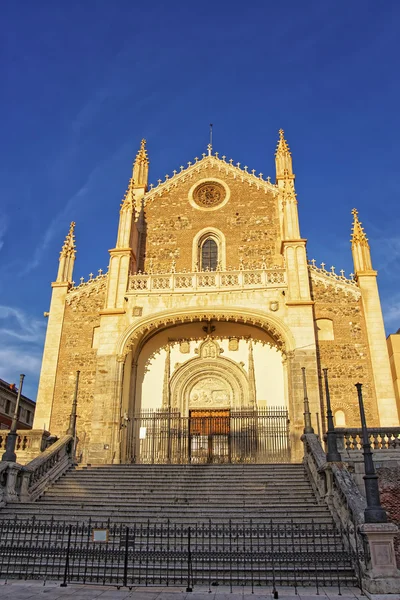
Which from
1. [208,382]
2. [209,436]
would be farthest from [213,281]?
[209,436]

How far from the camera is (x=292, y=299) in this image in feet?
69.8

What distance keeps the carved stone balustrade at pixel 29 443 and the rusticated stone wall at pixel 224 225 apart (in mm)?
11260

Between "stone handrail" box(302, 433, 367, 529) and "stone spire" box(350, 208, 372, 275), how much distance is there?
10970mm

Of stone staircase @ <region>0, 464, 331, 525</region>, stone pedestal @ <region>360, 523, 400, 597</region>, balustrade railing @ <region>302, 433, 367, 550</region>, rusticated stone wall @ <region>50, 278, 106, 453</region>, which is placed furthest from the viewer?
rusticated stone wall @ <region>50, 278, 106, 453</region>

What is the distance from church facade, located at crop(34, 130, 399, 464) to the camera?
66.6 ft

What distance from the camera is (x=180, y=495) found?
43.7 feet

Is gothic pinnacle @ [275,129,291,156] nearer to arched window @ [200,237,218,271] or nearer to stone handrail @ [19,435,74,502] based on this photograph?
arched window @ [200,237,218,271]

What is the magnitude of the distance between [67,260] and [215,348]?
902 cm

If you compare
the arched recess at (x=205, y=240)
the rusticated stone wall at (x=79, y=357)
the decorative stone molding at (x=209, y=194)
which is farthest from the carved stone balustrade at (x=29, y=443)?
the decorative stone molding at (x=209, y=194)

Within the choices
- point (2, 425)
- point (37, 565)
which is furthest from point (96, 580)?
point (2, 425)

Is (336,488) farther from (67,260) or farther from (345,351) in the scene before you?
(67,260)

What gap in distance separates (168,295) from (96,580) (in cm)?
1461

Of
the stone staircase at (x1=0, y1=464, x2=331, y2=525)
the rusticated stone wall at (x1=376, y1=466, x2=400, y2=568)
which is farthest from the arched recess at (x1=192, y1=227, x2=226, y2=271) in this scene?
the rusticated stone wall at (x1=376, y1=466, x2=400, y2=568)

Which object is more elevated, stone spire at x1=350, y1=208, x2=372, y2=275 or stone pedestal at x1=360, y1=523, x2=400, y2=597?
stone spire at x1=350, y1=208, x2=372, y2=275
